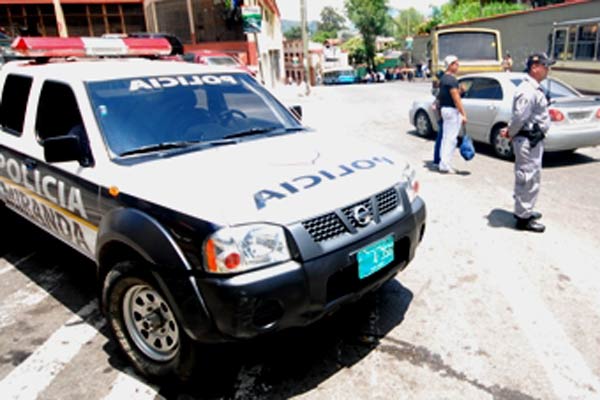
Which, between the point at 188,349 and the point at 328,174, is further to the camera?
the point at 328,174

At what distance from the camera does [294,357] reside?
325 cm

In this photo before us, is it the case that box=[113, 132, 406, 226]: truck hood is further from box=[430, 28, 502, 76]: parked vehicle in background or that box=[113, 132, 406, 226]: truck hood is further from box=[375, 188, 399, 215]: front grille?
box=[430, 28, 502, 76]: parked vehicle in background

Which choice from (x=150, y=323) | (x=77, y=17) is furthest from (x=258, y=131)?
(x=77, y=17)

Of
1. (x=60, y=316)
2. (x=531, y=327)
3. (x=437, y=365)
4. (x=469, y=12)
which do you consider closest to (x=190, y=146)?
(x=60, y=316)

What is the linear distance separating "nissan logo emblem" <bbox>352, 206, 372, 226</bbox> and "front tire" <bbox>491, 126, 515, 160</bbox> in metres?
6.57

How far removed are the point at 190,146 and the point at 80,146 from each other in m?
0.71

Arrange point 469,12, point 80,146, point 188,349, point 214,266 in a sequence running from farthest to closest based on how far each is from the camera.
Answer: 1. point 469,12
2. point 80,146
3. point 188,349
4. point 214,266

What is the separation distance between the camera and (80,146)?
10.5 ft

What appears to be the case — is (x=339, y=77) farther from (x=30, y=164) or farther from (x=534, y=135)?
(x=30, y=164)

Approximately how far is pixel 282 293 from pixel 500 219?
13.3 ft

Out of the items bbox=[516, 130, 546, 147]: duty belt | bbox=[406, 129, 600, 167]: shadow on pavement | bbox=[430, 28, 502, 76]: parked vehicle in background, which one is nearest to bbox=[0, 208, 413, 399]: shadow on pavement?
bbox=[516, 130, 546, 147]: duty belt

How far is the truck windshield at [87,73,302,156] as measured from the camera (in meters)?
3.33

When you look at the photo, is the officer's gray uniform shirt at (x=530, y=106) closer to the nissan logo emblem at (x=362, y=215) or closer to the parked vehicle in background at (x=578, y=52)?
the nissan logo emblem at (x=362, y=215)

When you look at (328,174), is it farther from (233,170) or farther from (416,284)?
(416,284)
